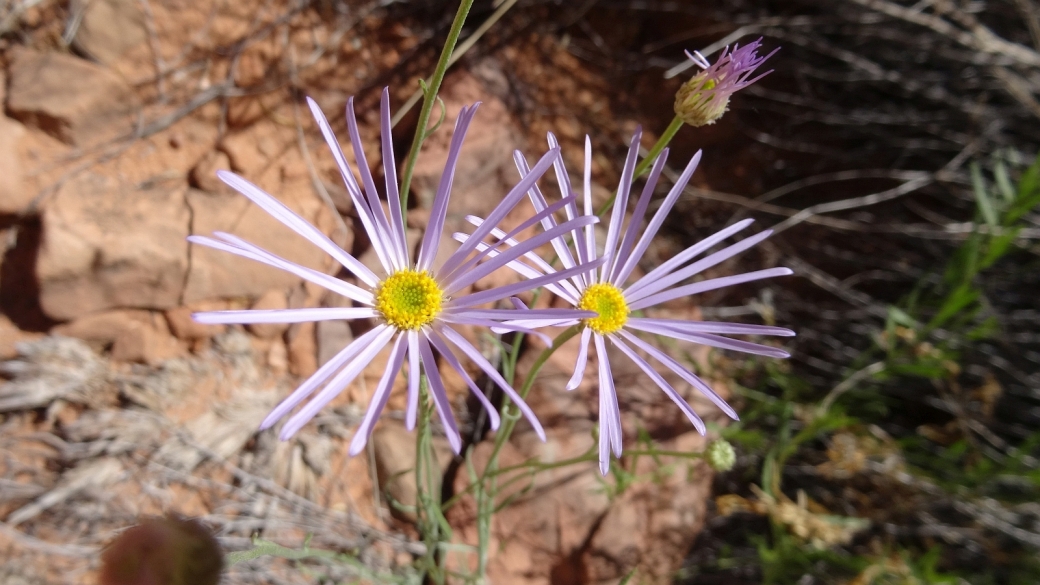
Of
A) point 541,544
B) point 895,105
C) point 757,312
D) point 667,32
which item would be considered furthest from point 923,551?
point 667,32

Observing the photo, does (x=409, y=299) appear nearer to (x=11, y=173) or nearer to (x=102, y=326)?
(x=102, y=326)

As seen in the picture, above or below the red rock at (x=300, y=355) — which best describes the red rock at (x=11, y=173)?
above

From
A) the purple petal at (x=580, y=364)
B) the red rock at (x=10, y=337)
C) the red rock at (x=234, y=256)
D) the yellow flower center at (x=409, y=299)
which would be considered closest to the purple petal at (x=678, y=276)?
the purple petal at (x=580, y=364)

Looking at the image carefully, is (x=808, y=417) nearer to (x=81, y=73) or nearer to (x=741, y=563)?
(x=741, y=563)

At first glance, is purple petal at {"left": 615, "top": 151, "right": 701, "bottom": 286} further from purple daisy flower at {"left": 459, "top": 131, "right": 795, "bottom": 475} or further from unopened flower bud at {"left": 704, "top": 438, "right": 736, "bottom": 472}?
unopened flower bud at {"left": 704, "top": 438, "right": 736, "bottom": 472}

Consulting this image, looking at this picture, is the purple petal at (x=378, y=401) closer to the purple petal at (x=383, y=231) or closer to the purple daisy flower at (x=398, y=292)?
the purple daisy flower at (x=398, y=292)
